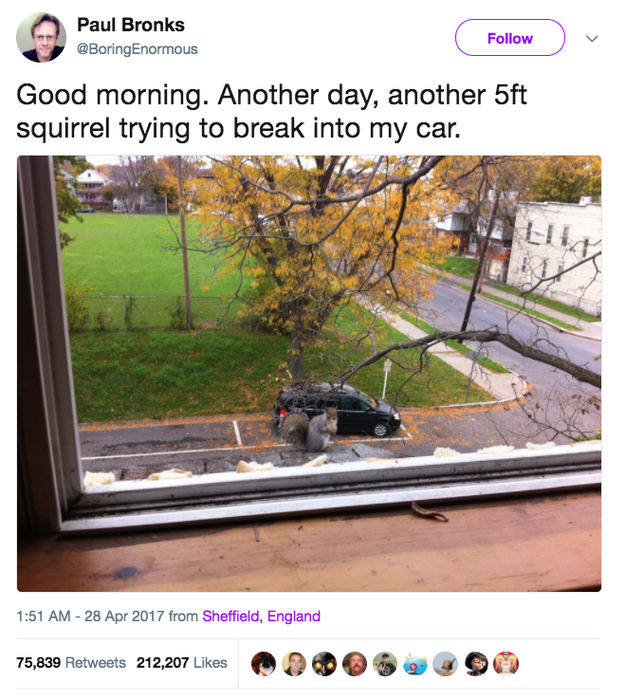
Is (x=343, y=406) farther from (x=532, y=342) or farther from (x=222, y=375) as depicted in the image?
(x=532, y=342)

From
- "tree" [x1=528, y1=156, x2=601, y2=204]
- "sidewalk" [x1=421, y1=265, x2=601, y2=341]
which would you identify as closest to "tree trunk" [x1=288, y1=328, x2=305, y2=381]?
"sidewalk" [x1=421, y1=265, x2=601, y2=341]
